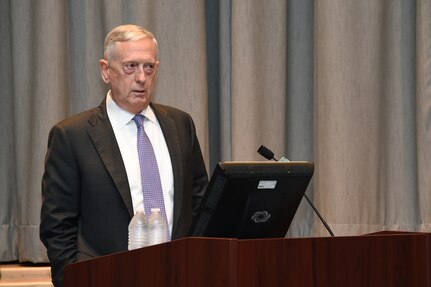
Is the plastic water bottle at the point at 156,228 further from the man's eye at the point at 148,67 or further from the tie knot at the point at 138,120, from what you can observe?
the man's eye at the point at 148,67

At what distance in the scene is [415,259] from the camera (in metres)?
2.30

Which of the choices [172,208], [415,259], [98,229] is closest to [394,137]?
[172,208]

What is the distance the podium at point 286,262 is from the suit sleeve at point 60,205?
0.86 meters

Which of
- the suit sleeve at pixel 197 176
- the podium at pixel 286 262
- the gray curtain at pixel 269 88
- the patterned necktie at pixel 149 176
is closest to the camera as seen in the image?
the podium at pixel 286 262

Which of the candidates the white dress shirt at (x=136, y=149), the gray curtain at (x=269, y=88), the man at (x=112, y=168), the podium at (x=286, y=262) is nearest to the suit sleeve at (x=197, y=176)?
the man at (x=112, y=168)

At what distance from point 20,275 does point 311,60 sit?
204cm

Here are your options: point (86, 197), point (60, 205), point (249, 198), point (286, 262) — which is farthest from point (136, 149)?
point (286, 262)

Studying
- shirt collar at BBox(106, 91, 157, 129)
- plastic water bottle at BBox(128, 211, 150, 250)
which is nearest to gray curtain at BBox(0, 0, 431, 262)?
shirt collar at BBox(106, 91, 157, 129)

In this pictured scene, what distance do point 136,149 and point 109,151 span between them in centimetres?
13

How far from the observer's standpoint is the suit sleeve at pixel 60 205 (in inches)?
126

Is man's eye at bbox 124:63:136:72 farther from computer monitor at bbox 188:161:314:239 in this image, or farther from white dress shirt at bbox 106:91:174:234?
computer monitor at bbox 188:161:314:239

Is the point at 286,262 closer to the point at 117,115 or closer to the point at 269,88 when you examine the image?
the point at 117,115

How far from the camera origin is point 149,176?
3.33 m

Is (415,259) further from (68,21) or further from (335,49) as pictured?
(68,21)
